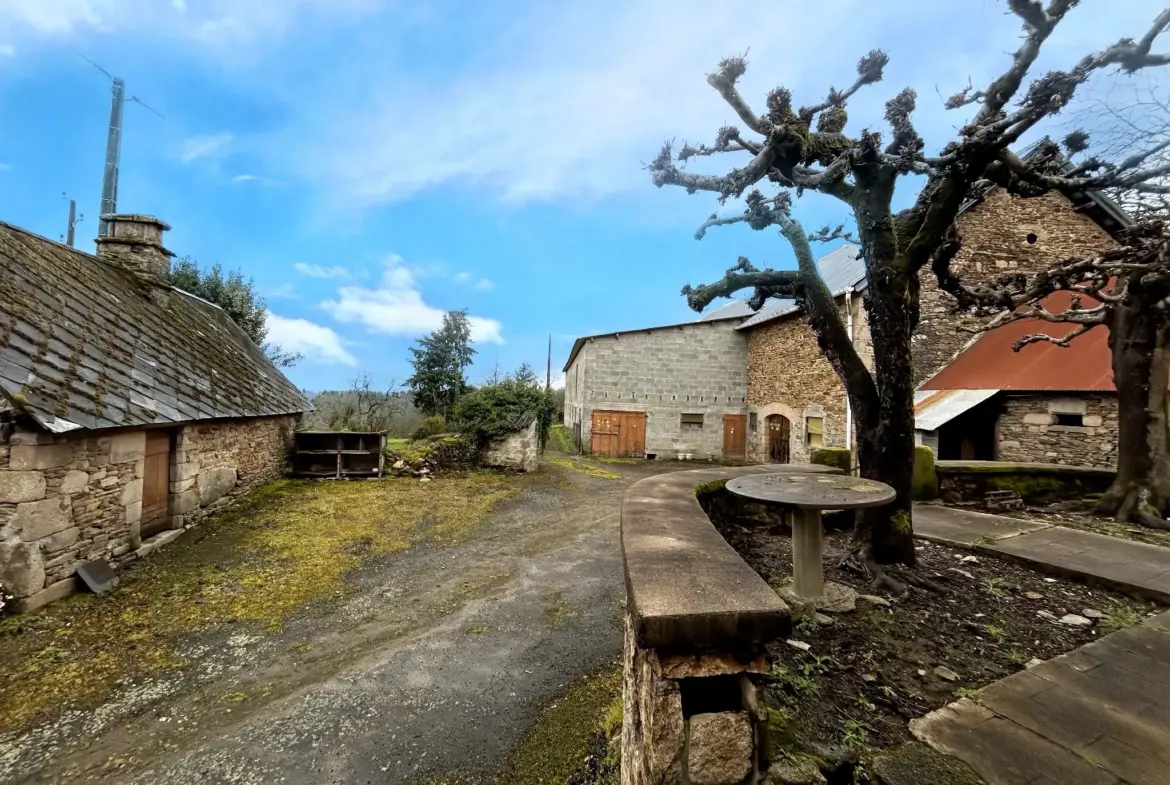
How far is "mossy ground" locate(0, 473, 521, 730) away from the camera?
3.92 meters

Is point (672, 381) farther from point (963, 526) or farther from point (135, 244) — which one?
point (135, 244)

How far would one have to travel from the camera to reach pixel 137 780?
288cm

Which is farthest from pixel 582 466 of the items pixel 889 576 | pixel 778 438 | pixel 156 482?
pixel 889 576

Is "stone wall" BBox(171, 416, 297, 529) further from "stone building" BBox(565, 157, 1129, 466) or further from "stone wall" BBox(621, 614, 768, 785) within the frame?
"stone building" BBox(565, 157, 1129, 466)

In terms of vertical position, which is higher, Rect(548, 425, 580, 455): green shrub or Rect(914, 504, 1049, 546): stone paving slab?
Rect(548, 425, 580, 455): green shrub

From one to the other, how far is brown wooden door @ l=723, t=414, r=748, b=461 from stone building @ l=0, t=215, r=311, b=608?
13.9 meters

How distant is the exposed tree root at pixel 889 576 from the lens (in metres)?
3.57

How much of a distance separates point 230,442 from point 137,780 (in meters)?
7.19

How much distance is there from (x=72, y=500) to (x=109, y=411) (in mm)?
1000

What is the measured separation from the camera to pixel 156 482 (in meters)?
6.97

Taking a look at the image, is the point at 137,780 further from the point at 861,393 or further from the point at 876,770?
the point at 861,393

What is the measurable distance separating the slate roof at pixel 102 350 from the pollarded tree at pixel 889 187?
6720 mm

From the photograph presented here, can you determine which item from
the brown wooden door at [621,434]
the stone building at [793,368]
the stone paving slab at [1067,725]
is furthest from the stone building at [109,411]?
the stone building at [793,368]

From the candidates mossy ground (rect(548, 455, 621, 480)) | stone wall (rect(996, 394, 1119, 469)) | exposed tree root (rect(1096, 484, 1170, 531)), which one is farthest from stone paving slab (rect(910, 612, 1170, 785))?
mossy ground (rect(548, 455, 621, 480))
